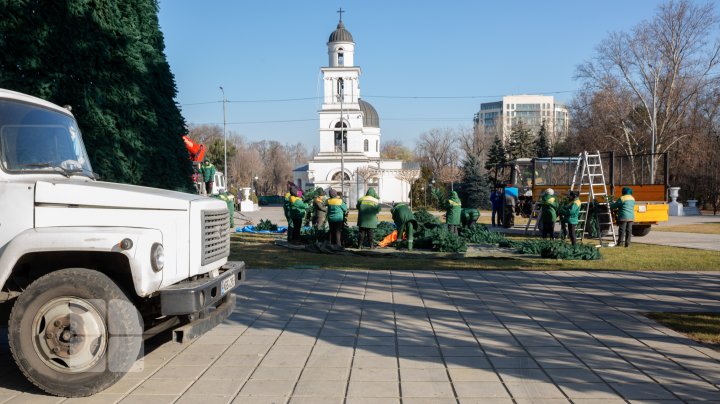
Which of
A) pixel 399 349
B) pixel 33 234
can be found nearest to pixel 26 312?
pixel 33 234

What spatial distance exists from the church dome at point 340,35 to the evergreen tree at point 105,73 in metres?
54.9

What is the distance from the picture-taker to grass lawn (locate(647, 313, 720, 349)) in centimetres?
655

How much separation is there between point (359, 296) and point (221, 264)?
353 centimetres

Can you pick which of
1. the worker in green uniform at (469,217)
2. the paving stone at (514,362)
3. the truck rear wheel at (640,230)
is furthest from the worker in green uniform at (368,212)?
the truck rear wheel at (640,230)

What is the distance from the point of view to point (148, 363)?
18.6 ft

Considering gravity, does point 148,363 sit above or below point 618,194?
below

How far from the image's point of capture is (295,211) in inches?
675

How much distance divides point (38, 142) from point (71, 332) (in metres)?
1.78

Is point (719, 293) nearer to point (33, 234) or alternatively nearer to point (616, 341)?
point (616, 341)

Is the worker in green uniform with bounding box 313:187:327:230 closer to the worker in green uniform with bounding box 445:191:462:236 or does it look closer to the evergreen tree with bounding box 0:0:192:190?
the worker in green uniform with bounding box 445:191:462:236

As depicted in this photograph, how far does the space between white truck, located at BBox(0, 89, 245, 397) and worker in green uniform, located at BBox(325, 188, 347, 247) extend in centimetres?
1013

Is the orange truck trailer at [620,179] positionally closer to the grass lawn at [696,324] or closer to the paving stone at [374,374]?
the grass lawn at [696,324]

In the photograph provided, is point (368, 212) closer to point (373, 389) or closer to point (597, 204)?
point (597, 204)

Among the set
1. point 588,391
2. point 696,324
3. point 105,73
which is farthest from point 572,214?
point 588,391
